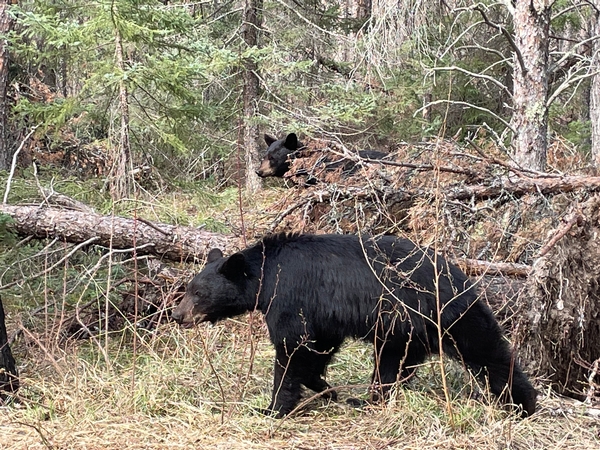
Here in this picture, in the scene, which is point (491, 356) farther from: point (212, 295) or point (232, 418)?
point (212, 295)

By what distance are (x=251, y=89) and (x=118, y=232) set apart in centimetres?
771

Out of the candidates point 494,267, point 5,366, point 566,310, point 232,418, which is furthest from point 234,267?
point 566,310

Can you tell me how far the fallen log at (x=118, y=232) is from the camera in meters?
6.94

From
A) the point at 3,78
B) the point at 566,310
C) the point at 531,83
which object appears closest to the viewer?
the point at 566,310

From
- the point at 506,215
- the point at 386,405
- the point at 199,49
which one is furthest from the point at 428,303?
the point at 199,49

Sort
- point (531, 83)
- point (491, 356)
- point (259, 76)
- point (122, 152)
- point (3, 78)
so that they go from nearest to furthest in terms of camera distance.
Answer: point (491, 356) < point (122, 152) < point (531, 83) < point (3, 78) < point (259, 76)

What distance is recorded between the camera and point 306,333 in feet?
A: 15.1

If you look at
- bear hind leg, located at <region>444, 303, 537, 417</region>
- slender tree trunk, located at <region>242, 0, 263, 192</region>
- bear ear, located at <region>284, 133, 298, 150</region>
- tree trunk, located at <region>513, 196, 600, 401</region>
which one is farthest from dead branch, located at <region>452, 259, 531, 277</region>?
slender tree trunk, located at <region>242, 0, 263, 192</region>

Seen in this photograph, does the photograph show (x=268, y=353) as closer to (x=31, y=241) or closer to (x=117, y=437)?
(x=117, y=437)

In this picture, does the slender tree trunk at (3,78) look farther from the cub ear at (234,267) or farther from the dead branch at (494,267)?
the dead branch at (494,267)

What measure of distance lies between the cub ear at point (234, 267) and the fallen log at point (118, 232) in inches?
74.3

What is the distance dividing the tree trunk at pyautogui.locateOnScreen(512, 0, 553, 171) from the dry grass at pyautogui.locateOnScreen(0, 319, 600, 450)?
457cm

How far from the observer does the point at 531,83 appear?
29.3 feet

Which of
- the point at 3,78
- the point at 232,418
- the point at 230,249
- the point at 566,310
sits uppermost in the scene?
the point at 3,78
